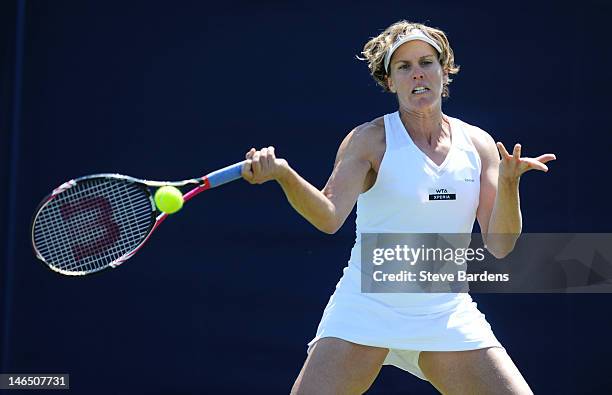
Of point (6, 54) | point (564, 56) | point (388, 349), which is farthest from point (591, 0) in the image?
point (6, 54)

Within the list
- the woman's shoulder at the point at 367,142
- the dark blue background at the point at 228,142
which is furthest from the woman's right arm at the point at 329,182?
the dark blue background at the point at 228,142

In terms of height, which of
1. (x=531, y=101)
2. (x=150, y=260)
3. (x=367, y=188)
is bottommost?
(x=150, y=260)

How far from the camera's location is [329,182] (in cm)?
367

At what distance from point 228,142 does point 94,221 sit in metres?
1.24

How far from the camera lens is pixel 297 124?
16.2 ft

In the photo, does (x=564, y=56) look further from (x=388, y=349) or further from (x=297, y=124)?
(x=388, y=349)

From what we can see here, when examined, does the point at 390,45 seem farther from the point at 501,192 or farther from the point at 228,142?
the point at 228,142

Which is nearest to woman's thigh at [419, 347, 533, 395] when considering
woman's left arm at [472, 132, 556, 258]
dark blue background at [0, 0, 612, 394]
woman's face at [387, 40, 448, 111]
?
woman's left arm at [472, 132, 556, 258]

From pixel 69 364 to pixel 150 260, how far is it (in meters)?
0.59

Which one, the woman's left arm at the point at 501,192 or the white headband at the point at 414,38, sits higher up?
the white headband at the point at 414,38

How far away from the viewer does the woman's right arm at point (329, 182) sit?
10.8 ft

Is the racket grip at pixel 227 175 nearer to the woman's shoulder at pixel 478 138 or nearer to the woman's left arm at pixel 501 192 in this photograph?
the woman's left arm at pixel 501 192

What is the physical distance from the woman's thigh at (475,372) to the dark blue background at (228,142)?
4.27ft

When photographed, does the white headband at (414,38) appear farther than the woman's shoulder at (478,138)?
No
